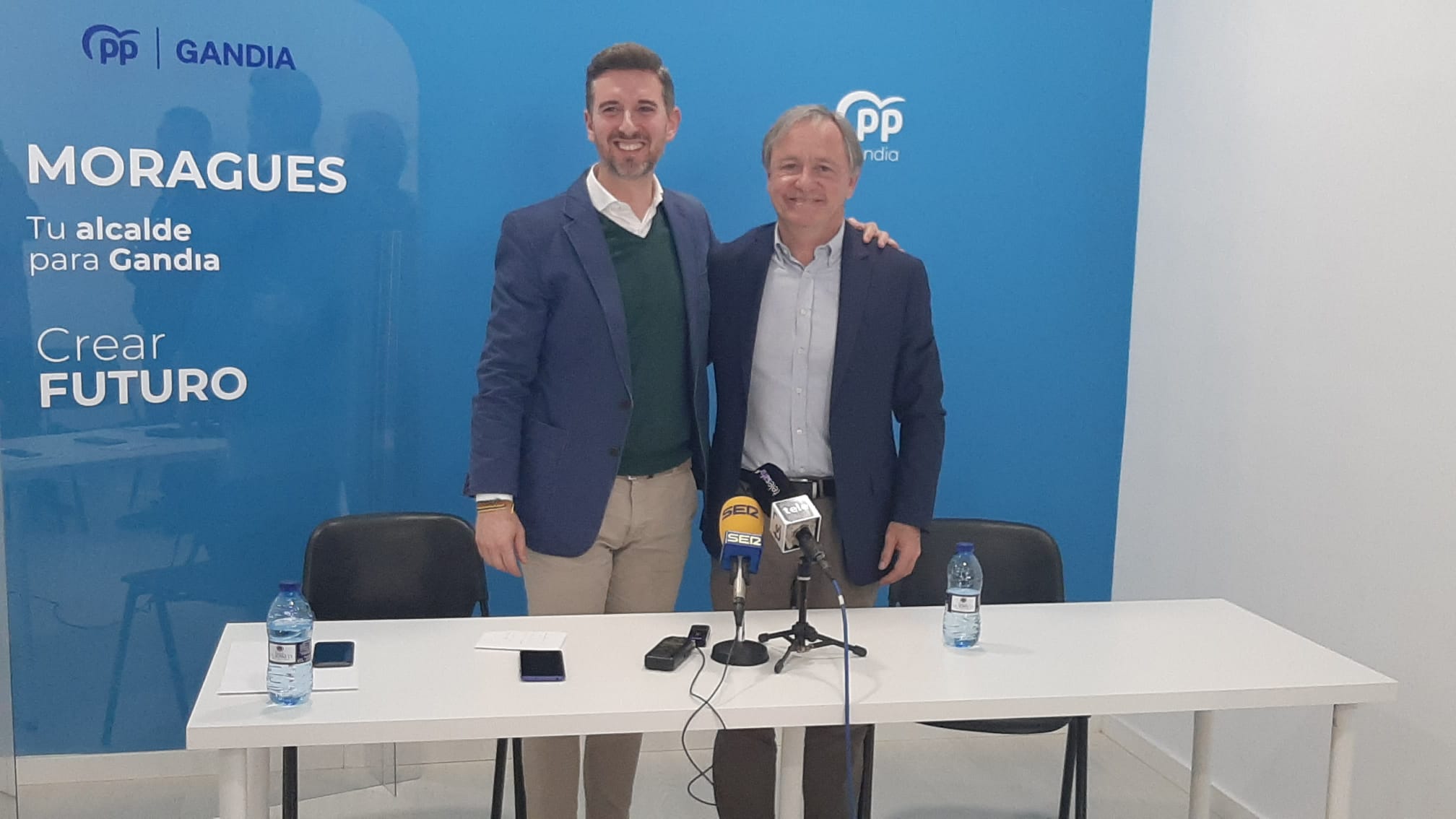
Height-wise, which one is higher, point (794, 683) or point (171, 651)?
point (794, 683)

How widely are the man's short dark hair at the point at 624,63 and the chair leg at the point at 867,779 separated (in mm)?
1465

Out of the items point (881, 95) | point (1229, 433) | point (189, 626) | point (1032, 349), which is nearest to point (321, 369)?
point (189, 626)

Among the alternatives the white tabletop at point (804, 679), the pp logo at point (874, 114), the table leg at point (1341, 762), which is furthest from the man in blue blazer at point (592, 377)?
the table leg at point (1341, 762)

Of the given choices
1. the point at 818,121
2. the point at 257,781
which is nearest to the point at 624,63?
the point at 818,121

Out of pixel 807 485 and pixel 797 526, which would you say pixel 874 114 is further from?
pixel 797 526

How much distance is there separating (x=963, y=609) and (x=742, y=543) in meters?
0.48

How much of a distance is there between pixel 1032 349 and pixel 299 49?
2310 mm

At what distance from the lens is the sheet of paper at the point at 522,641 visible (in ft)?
7.14

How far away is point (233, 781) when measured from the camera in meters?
1.81

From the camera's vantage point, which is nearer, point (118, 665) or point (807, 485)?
point (807, 485)

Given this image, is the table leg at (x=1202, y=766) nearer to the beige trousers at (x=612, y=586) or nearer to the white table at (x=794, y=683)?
the white table at (x=794, y=683)

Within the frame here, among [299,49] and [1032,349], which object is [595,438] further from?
[1032,349]

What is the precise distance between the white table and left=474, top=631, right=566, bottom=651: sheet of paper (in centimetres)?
3

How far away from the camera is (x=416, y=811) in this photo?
126 inches
